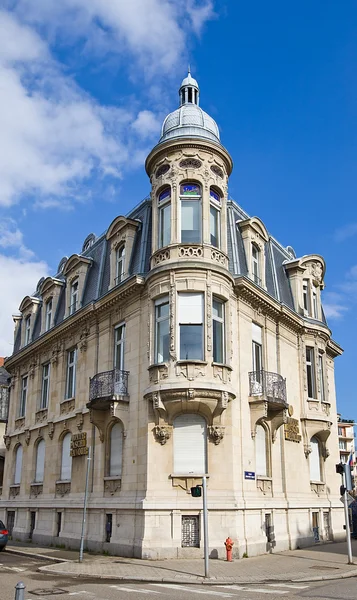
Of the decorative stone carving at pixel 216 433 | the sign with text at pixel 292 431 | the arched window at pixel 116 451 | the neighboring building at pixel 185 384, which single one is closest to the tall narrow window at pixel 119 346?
the neighboring building at pixel 185 384

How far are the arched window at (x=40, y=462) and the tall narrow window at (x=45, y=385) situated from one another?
205cm

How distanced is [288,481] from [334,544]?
4453 millimetres

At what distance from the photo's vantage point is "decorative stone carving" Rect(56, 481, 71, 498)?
26845 millimetres

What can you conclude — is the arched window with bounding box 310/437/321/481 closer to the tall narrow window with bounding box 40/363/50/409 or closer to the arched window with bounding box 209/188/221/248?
the arched window with bounding box 209/188/221/248

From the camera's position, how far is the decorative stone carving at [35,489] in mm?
29688

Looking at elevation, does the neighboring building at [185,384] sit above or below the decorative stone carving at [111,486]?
above

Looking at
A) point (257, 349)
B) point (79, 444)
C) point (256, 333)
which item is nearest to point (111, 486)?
point (79, 444)

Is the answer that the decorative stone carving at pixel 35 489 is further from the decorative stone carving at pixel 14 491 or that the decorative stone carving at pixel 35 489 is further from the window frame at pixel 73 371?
the window frame at pixel 73 371

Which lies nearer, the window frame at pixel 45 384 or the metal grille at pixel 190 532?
the metal grille at pixel 190 532

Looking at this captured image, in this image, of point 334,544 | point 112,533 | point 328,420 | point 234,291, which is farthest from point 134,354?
point 334,544

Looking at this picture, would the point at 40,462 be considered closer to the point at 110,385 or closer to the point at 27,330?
the point at 27,330

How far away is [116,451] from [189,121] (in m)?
14.5

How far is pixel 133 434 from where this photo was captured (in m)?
22.5

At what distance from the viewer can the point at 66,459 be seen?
27969 millimetres
